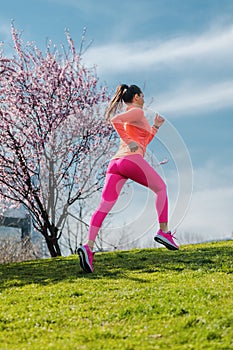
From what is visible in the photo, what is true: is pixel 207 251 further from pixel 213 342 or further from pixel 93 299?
pixel 213 342

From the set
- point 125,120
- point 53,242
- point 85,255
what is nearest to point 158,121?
point 125,120

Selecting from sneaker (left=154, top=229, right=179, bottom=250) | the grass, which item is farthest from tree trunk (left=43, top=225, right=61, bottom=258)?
sneaker (left=154, top=229, right=179, bottom=250)

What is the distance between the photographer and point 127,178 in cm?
801

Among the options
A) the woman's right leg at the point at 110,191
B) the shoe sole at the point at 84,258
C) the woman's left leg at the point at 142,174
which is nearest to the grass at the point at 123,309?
the shoe sole at the point at 84,258

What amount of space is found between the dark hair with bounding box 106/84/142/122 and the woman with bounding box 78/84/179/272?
11.9 inches

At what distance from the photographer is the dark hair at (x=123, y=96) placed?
8.45 m

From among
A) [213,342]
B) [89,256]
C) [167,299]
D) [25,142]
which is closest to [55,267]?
[89,256]

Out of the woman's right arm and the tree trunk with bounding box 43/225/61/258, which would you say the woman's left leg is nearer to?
the woman's right arm

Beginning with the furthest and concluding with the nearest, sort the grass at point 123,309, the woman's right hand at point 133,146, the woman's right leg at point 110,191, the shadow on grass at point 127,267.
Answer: the shadow on grass at point 127,267, the woman's right leg at point 110,191, the woman's right hand at point 133,146, the grass at point 123,309

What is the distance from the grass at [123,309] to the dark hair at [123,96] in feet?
9.27

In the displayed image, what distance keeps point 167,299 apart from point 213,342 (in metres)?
1.48

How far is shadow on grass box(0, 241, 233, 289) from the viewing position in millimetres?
9675

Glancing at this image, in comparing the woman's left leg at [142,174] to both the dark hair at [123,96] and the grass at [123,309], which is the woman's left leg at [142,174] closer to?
the dark hair at [123,96]

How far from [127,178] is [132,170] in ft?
0.65
